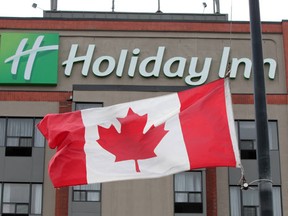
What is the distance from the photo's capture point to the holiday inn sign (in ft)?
107

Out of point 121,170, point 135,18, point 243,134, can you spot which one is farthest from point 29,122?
point 121,170

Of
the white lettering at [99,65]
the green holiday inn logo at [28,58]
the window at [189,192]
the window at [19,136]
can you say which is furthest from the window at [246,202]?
the green holiday inn logo at [28,58]

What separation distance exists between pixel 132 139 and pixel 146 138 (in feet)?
0.93

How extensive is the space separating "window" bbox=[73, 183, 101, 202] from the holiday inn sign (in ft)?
17.5

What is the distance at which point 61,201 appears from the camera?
30266 mm

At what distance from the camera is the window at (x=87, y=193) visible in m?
30.4

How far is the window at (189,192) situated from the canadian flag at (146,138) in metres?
17.5

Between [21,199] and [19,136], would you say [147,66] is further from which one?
[21,199]

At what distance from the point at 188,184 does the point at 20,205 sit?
301 inches

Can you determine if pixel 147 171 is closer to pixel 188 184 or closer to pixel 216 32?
pixel 188 184

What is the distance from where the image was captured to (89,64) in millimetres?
32562

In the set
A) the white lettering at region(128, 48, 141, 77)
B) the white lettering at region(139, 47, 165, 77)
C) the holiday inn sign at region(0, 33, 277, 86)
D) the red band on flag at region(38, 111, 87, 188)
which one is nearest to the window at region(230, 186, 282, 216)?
the holiday inn sign at region(0, 33, 277, 86)

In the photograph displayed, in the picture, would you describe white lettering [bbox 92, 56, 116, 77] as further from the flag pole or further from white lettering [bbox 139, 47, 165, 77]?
the flag pole

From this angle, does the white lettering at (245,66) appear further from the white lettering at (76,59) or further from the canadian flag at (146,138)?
the canadian flag at (146,138)
